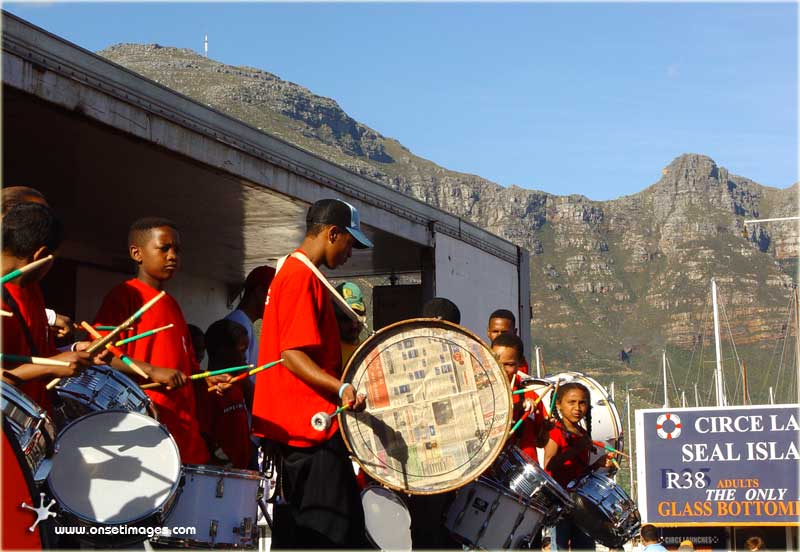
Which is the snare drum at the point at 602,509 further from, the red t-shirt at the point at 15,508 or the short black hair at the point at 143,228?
the red t-shirt at the point at 15,508

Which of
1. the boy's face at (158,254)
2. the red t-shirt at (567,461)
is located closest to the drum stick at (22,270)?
the boy's face at (158,254)

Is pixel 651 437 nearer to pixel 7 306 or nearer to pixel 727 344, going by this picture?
pixel 7 306

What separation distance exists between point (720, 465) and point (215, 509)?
13756 mm

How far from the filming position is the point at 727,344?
19112 cm

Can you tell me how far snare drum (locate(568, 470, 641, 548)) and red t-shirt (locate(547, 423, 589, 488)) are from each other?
86 mm

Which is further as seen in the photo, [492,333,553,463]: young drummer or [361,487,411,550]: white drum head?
[492,333,553,463]: young drummer

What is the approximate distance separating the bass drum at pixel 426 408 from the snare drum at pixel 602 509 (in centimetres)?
242

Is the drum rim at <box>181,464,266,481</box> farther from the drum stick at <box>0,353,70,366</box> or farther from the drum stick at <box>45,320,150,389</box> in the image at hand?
the drum stick at <box>0,353,70,366</box>

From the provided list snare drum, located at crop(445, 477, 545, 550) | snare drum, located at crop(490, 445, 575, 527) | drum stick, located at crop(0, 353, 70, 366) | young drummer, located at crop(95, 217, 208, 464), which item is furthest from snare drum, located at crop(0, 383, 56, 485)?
snare drum, located at crop(490, 445, 575, 527)

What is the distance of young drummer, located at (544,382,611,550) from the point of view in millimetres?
7658

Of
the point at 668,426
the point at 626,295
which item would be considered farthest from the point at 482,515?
the point at 626,295

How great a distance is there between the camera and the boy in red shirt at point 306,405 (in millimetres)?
4914

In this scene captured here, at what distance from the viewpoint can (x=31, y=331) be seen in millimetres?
4473

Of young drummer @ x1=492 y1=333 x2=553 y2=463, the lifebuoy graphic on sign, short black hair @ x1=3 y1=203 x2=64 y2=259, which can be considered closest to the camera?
short black hair @ x1=3 y1=203 x2=64 y2=259
